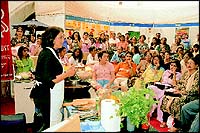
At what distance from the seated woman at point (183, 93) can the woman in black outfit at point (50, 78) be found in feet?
4.20

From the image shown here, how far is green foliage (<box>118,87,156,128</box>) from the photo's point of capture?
5.06ft

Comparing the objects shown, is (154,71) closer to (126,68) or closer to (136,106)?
(126,68)

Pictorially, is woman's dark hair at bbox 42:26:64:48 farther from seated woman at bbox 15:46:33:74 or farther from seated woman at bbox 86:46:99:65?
seated woman at bbox 86:46:99:65

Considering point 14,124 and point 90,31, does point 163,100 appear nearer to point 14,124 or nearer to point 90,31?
point 90,31

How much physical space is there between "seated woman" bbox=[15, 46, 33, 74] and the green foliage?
2.54 metres

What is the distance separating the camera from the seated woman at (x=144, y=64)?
4.06 metres

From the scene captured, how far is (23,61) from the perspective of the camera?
391 cm

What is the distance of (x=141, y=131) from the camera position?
5.34 ft

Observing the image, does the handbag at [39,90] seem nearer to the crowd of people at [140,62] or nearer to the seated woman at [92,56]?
the crowd of people at [140,62]

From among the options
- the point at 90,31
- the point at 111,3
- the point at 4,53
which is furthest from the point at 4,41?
the point at 90,31

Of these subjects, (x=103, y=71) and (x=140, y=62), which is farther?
(x=140, y=62)

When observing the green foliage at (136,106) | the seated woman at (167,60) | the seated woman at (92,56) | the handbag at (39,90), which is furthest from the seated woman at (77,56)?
the green foliage at (136,106)

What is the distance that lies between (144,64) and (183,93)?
3.27 feet

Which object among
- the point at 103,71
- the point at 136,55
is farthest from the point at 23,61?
the point at 136,55
